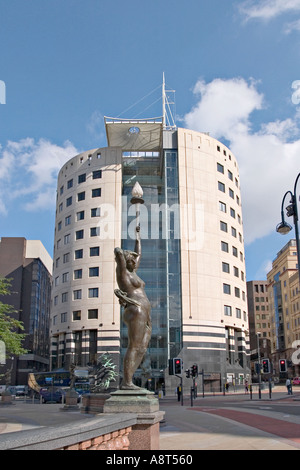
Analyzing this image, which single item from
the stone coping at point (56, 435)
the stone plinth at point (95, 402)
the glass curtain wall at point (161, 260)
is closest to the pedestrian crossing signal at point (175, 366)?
the stone plinth at point (95, 402)

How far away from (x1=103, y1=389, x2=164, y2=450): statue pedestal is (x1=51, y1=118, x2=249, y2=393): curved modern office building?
44025 millimetres

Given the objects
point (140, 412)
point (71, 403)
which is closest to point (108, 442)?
point (140, 412)

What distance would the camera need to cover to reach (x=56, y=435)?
14.9 ft

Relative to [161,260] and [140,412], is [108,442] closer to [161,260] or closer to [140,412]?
[140,412]

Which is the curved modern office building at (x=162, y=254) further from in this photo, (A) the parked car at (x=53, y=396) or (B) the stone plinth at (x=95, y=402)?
(B) the stone plinth at (x=95, y=402)

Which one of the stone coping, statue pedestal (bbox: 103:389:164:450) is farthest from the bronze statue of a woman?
the stone coping

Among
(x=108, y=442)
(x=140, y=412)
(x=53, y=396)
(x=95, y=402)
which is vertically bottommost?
(x=53, y=396)

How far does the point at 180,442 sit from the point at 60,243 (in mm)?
54326

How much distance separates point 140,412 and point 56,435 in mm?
4036

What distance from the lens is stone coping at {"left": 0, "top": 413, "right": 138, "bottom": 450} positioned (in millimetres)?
3912

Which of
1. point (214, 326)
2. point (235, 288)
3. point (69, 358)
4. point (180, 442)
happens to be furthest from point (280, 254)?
point (180, 442)

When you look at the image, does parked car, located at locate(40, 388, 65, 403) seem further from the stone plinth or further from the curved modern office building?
the stone plinth

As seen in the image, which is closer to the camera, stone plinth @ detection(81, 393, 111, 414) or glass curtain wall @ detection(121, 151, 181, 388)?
stone plinth @ detection(81, 393, 111, 414)
